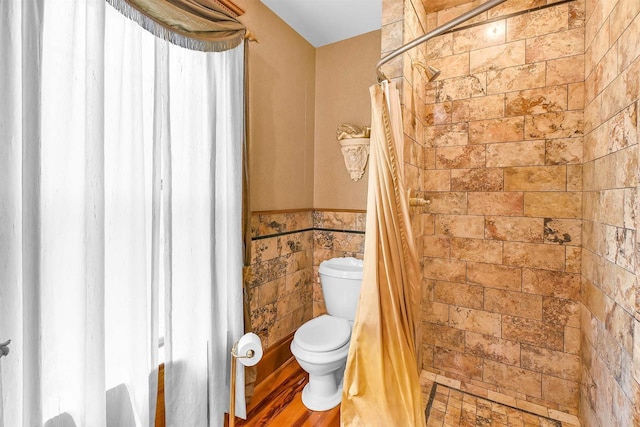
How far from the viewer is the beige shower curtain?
1475mm

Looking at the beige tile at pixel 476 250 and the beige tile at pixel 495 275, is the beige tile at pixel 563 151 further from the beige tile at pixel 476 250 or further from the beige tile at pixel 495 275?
the beige tile at pixel 495 275

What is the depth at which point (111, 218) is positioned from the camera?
116 centimetres

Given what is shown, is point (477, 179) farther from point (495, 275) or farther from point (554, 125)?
point (495, 275)

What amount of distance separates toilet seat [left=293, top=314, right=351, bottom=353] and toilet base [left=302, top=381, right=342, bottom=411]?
1.07ft

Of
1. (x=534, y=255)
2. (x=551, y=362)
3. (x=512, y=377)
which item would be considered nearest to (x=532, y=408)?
(x=512, y=377)

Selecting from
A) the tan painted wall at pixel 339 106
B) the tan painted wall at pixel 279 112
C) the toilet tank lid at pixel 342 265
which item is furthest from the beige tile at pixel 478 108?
the toilet tank lid at pixel 342 265

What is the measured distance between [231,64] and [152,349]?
154 cm

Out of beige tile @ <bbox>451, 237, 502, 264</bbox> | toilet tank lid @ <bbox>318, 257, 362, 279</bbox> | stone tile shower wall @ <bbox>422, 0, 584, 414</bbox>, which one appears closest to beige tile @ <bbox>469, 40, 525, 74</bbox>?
stone tile shower wall @ <bbox>422, 0, 584, 414</bbox>

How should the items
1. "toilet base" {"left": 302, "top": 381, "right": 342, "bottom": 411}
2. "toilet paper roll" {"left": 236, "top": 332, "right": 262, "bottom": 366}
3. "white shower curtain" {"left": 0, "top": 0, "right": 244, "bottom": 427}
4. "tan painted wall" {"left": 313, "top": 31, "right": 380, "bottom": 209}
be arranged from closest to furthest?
"white shower curtain" {"left": 0, "top": 0, "right": 244, "bottom": 427}
"toilet paper roll" {"left": 236, "top": 332, "right": 262, "bottom": 366}
"toilet base" {"left": 302, "top": 381, "right": 342, "bottom": 411}
"tan painted wall" {"left": 313, "top": 31, "right": 380, "bottom": 209}

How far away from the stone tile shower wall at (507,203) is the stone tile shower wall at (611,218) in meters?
0.11

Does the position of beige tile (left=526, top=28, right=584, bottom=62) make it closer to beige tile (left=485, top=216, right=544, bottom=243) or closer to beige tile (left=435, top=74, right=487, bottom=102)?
beige tile (left=435, top=74, right=487, bottom=102)

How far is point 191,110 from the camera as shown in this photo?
1.44 metres

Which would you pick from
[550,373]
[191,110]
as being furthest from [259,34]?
[550,373]

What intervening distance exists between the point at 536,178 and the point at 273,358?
90.1 inches
